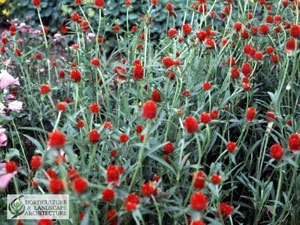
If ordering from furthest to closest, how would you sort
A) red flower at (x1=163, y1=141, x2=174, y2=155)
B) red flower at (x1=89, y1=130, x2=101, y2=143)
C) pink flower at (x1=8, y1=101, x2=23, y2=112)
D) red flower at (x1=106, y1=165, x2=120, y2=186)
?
pink flower at (x1=8, y1=101, x2=23, y2=112), red flower at (x1=163, y1=141, x2=174, y2=155), red flower at (x1=89, y1=130, x2=101, y2=143), red flower at (x1=106, y1=165, x2=120, y2=186)

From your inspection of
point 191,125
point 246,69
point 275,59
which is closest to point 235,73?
point 246,69

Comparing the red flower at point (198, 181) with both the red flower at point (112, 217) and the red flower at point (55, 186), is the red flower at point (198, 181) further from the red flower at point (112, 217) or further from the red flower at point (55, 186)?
the red flower at point (55, 186)

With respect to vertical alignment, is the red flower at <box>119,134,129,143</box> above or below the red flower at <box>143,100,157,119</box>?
below

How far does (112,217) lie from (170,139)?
530 millimetres

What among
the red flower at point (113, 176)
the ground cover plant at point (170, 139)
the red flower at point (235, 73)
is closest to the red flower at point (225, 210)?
the ground cover plant at point (170, 139)

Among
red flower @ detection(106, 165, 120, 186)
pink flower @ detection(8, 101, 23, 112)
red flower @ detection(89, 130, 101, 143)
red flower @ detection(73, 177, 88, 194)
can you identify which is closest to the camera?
red flower @ detection(73, 177, 88, 194)

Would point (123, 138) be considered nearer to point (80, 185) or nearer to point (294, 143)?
point (80, 185)

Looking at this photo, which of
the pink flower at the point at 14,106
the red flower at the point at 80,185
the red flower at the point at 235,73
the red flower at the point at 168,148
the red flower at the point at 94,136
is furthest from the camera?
the pink flower at the point at 14,106

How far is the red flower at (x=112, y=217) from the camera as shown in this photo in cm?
149

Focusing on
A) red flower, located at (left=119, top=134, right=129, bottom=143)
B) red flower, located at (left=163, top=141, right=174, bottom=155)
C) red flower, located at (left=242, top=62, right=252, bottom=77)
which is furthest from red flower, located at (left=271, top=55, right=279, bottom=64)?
red flower, located at (left=119, top=134, right=129, bottom=143)

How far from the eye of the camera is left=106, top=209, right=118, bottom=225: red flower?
1486 millimetres

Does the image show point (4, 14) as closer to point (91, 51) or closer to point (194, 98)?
point (91, 51)

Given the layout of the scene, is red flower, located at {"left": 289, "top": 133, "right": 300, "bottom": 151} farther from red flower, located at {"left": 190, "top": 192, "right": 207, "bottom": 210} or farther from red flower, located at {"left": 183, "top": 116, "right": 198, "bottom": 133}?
red flower, located at {"left": 190, "top": 192, "right": 207, "bottom": 210}

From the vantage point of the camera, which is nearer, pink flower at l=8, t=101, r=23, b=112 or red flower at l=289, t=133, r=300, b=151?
red flower at l=289, t=133, r=300, b=151
